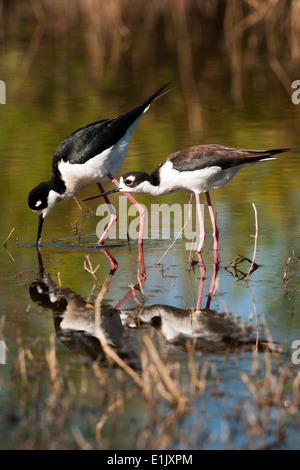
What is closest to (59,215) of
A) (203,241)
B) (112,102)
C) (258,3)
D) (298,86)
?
(203,241)

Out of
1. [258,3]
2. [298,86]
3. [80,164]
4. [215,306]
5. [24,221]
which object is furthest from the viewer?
[258,3]

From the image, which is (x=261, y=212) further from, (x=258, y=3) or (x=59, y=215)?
(x=258, y=3)

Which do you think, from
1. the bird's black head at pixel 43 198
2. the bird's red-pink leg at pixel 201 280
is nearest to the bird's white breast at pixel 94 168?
the bird's black head at pixel 43 198

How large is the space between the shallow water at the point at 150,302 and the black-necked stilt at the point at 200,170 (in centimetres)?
52

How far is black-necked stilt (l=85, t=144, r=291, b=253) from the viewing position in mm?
7027

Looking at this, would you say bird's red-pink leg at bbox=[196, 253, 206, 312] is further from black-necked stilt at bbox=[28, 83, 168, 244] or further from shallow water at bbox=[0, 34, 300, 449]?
black-necked stilt at bbox=[28, 83, 168, 244]

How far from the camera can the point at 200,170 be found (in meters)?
7.01

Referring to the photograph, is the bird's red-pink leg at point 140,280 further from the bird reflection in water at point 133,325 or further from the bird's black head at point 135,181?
the bird's black head at point 135,181

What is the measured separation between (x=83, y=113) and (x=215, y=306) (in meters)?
8.04

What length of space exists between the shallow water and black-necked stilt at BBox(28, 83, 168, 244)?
12.7 inches

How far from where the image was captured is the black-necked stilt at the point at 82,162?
25.1 feet

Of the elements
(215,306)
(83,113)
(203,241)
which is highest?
(83,113)

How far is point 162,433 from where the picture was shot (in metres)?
3.88

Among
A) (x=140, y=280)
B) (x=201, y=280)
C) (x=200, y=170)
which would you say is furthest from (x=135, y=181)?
(x=201, y=280)
